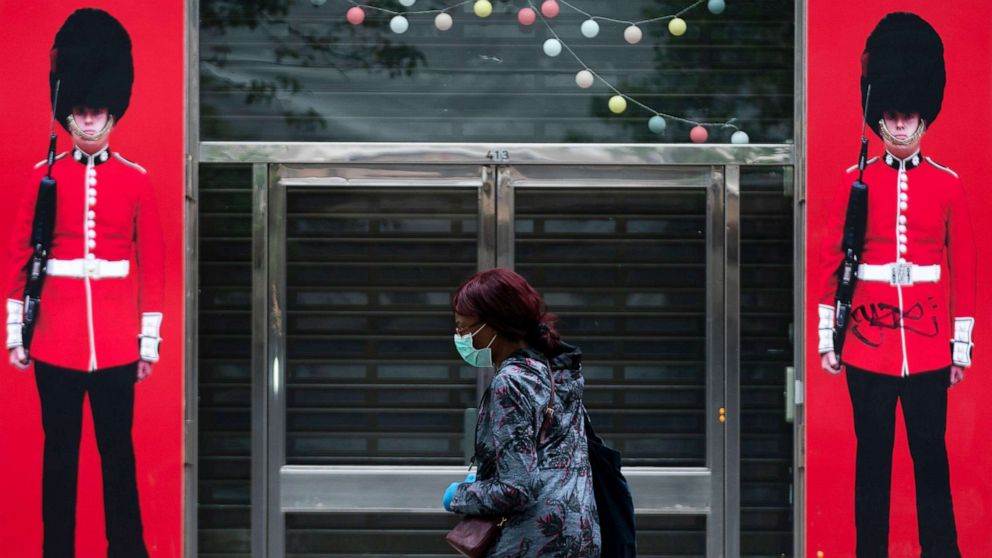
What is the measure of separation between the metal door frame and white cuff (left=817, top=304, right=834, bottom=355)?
0.39 meters

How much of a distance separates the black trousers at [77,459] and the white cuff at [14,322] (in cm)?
16

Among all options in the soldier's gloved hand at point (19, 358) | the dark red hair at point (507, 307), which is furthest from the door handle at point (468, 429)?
the dark red hair at point (507, 307)

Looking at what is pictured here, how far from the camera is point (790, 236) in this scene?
623 cm

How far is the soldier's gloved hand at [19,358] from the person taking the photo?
6.10 m

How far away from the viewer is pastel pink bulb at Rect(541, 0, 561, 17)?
20.5ft

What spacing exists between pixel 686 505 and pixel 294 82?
2687 millimetres

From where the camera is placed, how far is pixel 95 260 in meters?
6.08

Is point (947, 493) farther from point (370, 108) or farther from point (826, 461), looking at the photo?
point (370, 108)

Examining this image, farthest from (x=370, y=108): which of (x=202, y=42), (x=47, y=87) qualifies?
(x=47, y=87)

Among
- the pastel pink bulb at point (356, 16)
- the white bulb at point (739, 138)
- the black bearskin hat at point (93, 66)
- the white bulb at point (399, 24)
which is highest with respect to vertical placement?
the pastel pink bulb at point (356, 16)

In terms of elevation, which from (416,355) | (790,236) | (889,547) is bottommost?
(889,547)

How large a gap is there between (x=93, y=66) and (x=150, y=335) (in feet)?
4.13

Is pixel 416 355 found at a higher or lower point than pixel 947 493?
higher

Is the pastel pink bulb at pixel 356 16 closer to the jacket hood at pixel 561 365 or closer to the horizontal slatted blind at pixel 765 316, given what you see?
the horizontal slatted blind at pixel 765 316
